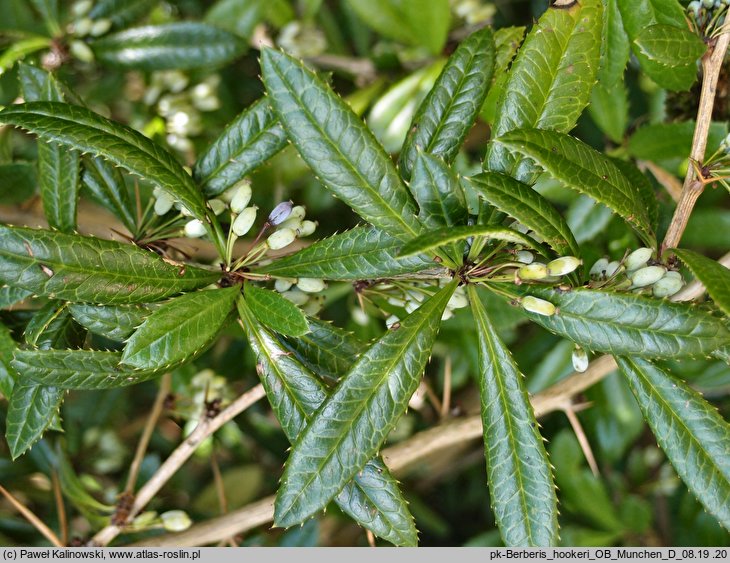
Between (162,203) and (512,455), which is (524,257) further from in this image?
(162,203)

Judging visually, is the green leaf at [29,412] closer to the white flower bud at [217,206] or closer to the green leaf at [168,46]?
the white flower bud at [217,206]

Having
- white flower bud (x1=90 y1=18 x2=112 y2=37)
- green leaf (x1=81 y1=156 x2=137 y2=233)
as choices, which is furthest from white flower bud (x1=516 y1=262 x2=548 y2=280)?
white flower bud (x1=90 y1=18 x2=112 y2=37)

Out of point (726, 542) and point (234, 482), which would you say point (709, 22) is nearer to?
point (726, 542)

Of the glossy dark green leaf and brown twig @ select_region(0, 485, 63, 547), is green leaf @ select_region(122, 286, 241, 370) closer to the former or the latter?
brown twig @ select_region(0, 485, 63, 547)

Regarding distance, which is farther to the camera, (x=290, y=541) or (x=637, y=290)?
(x=290, y=541)

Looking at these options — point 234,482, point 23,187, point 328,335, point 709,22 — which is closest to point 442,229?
point 328,335

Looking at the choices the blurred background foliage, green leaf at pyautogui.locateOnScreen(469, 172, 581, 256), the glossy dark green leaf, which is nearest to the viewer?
green leaf at pyautogui.locateOnScreen(469, 172, 581, 256)

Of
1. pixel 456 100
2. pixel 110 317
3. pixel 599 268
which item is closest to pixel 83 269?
pixel 110 317
